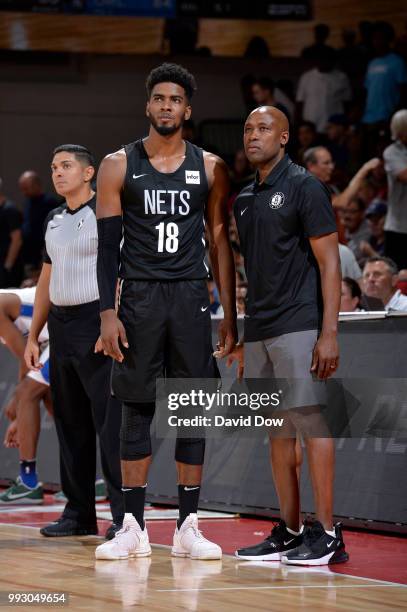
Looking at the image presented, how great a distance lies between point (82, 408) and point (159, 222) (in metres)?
1.44

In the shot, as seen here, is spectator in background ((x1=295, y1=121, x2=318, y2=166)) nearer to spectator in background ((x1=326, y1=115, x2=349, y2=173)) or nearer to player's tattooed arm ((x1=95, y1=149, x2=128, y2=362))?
spectator in background ((x1=326, y1=115, x2=349, y2=173))

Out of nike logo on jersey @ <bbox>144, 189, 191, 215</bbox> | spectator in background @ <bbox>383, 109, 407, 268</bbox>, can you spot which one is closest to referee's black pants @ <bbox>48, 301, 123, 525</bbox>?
nike logo on jersey @ <bbox>144, 189, 191, 215</bbox>

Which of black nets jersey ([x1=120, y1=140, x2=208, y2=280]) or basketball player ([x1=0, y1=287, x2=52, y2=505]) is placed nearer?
black nets jersey ([x1=120, y1=140, x2=208, y2=280])

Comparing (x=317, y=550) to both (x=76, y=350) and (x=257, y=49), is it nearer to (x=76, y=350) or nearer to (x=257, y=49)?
(x=76, y=350)

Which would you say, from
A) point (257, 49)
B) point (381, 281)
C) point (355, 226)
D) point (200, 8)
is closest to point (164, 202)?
point (381, 281)

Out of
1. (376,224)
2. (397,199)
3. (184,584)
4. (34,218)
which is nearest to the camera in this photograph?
(184,584)

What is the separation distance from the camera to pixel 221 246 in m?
6.15

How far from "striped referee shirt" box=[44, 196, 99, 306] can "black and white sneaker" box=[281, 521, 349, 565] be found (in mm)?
1791

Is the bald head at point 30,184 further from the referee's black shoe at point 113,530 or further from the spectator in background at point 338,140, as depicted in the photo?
the referee's black shoe at point 113,530

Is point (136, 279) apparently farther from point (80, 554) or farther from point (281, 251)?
point (80, 554)

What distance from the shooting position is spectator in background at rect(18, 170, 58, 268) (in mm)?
15734

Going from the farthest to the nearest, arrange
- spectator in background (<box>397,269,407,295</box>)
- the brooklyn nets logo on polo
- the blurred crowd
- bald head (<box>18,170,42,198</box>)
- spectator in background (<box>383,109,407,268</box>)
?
bald head (<box>18,170,42,198</box>)
the blurred crowd
spectator in background (<box>383,109,407,268</box>)
spectator in background (<box>397,269,407,295</box>)
the brooklyn nets logo on polo

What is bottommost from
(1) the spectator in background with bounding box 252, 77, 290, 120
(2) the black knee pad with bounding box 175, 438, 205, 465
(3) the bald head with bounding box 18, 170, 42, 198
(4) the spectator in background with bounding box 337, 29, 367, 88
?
(2) the black knee pad with bounding box 175, 438, 205, 465

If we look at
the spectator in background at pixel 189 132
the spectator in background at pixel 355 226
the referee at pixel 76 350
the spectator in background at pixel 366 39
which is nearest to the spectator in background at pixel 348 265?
the spectator in background at pixel 355 226
